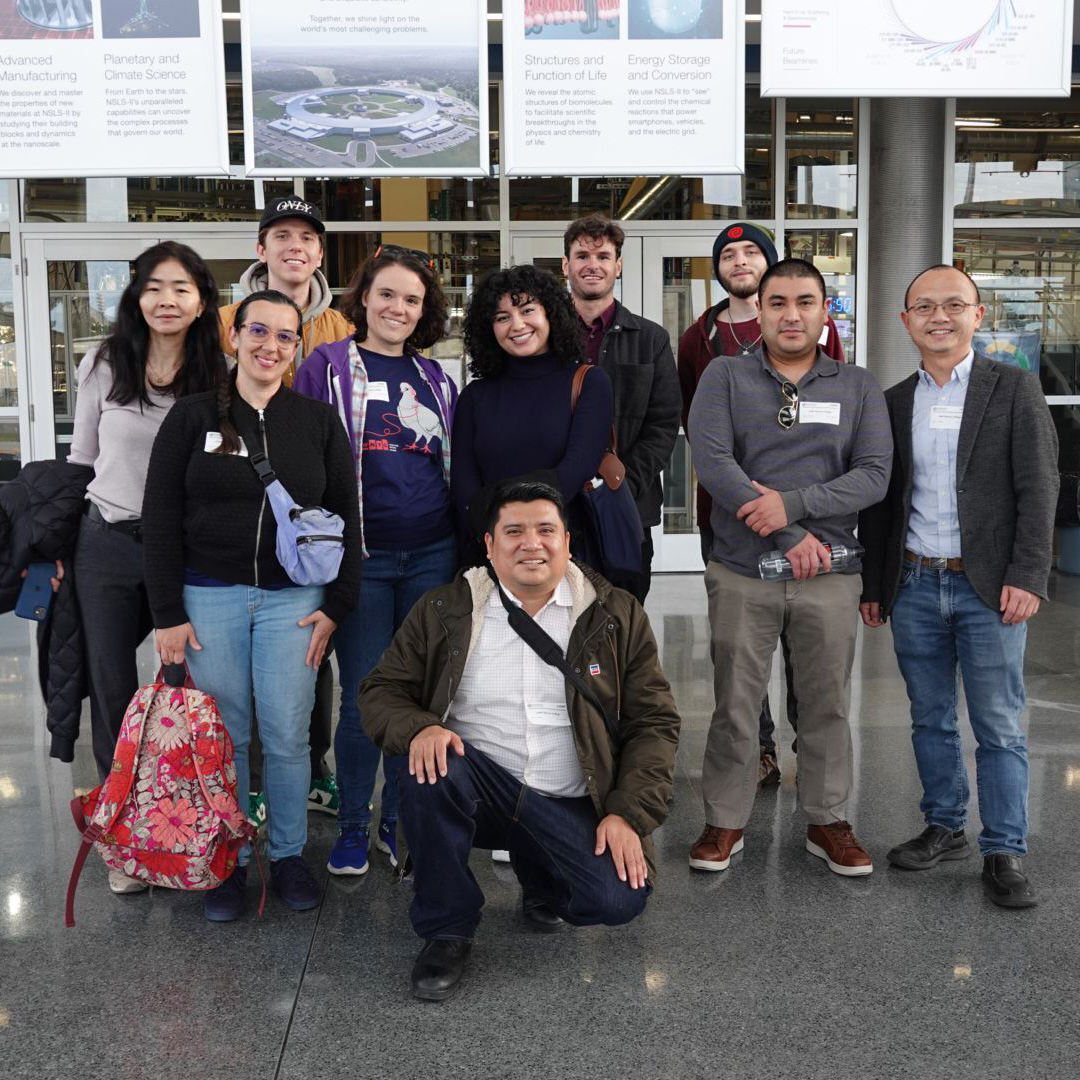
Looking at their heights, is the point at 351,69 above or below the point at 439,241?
above

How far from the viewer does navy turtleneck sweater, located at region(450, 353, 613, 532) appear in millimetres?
3238

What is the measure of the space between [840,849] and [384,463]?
1707 millimetres

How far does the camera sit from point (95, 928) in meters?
3.00

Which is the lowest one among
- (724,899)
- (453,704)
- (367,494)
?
(724,899)

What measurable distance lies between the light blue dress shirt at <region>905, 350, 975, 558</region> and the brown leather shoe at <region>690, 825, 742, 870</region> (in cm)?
99

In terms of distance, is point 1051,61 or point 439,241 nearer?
point 1051,61

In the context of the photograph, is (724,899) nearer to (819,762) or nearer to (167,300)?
(819,762)

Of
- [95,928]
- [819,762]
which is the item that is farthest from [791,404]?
[95,928]

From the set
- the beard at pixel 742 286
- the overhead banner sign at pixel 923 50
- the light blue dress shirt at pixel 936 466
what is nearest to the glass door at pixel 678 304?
the overhead banner sign at pixel 923 50

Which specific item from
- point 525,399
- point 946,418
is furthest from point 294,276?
point 946,418

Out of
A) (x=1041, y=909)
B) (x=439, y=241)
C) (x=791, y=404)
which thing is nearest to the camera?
(x=1041, y=909)

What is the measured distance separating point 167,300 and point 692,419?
1.49 m

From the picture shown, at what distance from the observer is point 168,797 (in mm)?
2914

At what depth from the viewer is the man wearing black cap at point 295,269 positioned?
3480mm
